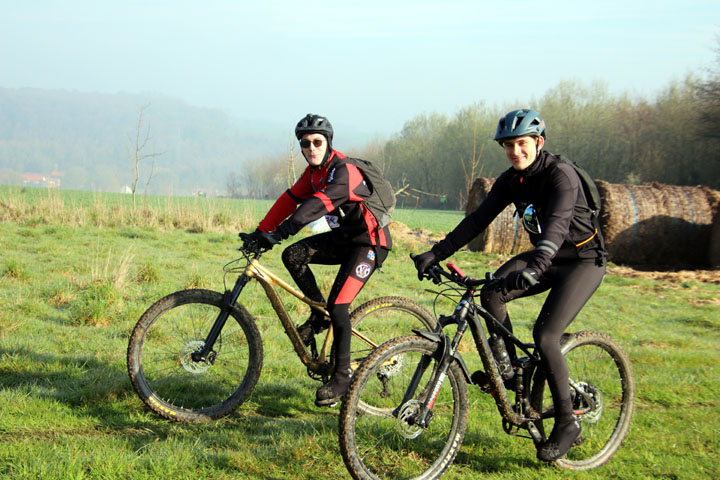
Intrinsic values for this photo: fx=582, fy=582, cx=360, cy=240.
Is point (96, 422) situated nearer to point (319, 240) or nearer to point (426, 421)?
point (319, 240)

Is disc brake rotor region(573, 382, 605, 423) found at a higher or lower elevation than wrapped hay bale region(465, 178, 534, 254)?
lower

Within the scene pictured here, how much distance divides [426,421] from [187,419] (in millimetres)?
2074

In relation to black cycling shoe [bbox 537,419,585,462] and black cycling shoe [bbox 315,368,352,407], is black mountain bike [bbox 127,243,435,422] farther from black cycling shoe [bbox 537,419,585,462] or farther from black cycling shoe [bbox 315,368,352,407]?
black cycling shoe [bbox 537,419,585,462]

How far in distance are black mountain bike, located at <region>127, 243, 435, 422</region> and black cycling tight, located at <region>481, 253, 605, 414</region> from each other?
1.38 metres

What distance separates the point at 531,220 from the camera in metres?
4.05

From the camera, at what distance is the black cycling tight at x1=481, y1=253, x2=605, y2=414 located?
12.6 feet

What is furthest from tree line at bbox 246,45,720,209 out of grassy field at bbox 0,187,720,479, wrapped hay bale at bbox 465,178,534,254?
grassy field at bbox 0,187,720,479

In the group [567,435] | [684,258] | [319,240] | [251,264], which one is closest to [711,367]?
[567,435]

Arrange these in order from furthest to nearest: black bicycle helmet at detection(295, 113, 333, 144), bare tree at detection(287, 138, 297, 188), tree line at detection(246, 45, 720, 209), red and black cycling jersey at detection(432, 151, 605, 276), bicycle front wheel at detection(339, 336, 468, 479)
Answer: tree line at detection(246, 45, 720, 209)
bare tree at detection(287, 138, 297, 188)
black bicycle helmet at detection(295, 113, 333, 144)
red and black cycling jersey at detection(432, 151, 605, 276)
bicycle front wheel at detection(339, 336, 468, 479)

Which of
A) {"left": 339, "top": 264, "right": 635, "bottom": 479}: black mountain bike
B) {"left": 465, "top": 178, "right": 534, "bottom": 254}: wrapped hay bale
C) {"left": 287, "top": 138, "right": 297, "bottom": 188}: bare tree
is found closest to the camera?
{"left": 339, "top": 264, "right": 635, "bottom": 479}: black mountain bike

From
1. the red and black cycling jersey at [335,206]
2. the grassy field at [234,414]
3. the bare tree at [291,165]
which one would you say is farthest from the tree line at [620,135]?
the red and black cycling jersey at [335,206]

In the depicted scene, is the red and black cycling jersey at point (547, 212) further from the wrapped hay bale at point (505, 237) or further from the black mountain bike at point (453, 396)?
the wrapped hay bale at point (505, 237)

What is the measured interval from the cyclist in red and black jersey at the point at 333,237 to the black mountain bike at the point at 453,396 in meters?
0.52

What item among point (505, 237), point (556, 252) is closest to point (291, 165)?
point (505, 237)
